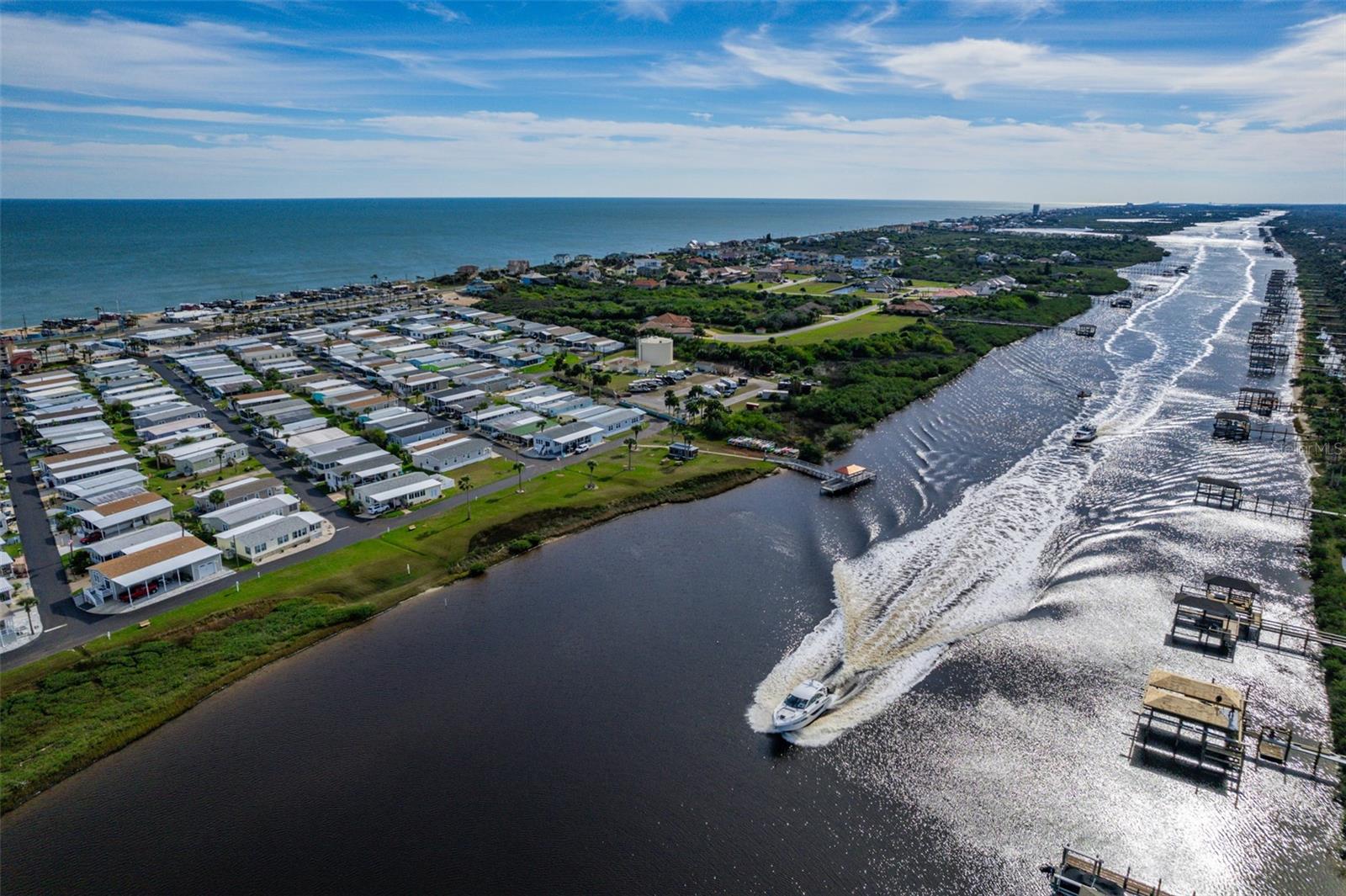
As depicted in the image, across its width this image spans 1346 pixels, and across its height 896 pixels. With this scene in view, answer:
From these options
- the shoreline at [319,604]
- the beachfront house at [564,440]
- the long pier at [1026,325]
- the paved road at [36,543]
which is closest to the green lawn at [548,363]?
the beachfront house at [564,440]

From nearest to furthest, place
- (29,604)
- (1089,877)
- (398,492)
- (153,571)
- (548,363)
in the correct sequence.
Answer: (1089,877) → (29,604) → (153,571) → (398,492) → (548,363)

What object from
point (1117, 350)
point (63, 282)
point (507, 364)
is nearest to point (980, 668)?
point (507, 364)

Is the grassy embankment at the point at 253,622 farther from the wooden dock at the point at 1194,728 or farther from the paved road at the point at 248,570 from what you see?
the wooden dock at the point at 1194,728

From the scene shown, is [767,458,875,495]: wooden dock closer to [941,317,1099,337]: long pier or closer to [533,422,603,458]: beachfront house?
[533,422,603,458]: beachfront house

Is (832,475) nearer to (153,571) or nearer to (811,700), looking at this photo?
(811,700)

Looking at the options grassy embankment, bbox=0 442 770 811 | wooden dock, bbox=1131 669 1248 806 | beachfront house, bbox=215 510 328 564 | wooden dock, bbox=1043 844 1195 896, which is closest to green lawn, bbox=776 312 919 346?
grassy embankment, bbox=0 442 770 811

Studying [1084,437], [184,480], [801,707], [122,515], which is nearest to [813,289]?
[1084,437]

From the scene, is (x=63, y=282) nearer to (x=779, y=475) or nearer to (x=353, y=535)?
(x=353, y=535)

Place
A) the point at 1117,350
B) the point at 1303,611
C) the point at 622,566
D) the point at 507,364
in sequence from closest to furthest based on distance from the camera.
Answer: the point at 1303,611, the point at 622,566, the point at 507,364, the point at 1117,350
